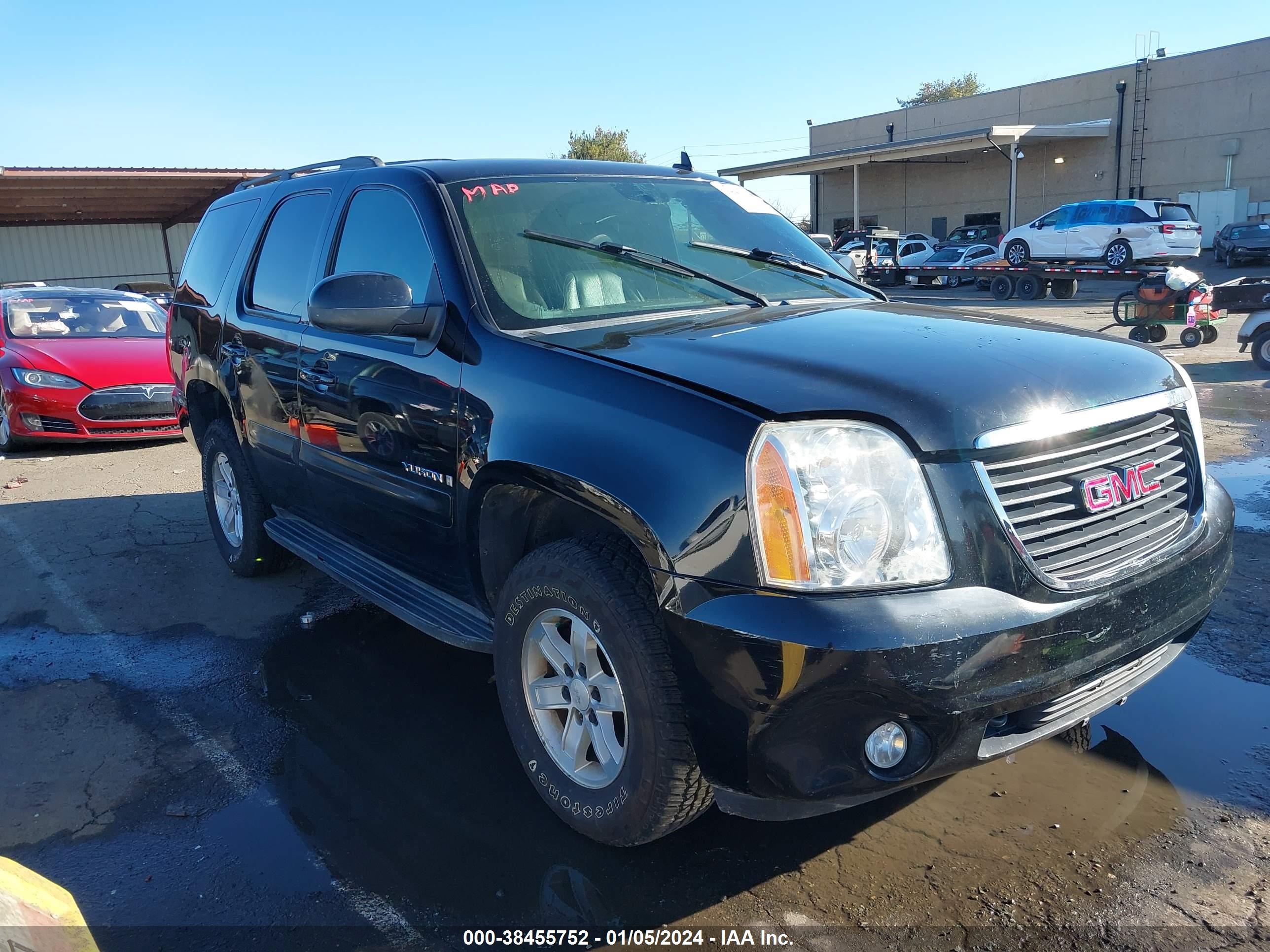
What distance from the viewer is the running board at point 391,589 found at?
3.22 meters

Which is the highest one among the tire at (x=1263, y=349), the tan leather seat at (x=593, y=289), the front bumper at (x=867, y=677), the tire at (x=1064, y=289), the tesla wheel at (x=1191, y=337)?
the tan leather seat at (x=593, y=289)

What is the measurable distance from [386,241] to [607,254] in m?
0.89

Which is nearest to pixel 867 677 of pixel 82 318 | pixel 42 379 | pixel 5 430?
pixel 42 379

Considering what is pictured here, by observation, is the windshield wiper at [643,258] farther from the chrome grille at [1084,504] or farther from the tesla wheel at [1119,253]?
the tesla wheel at [1119,253]

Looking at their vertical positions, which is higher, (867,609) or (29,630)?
(867,609)

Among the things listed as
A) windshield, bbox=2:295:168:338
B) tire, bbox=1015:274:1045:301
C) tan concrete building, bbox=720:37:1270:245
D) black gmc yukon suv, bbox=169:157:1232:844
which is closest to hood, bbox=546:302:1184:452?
black gmc yukon suv, bbox=169:157:1232:844

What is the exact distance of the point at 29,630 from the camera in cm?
479

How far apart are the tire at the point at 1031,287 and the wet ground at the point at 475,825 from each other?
21.6m

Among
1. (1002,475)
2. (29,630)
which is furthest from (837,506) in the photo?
(29,630)

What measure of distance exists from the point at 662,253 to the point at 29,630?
3690 millimetres

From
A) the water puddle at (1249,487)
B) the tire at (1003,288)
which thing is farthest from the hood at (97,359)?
the tire at (1003,288)

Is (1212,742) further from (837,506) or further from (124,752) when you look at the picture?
(124,752)

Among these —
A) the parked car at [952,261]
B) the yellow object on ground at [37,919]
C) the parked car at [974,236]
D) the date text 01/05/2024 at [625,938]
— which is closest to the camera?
the yellow object on ground at [37,919]

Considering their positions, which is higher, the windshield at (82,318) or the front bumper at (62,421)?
the windshield at (82,318)
